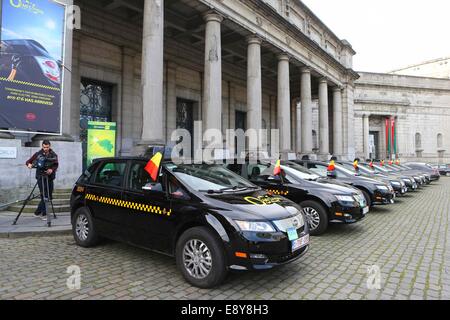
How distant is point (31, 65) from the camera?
328 inches

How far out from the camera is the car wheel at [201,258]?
12.2 ft

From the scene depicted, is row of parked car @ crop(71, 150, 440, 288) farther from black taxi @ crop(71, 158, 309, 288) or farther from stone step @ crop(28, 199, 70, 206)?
stone step @ crop(28, 199, 70, 206)

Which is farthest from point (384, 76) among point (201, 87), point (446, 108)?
point (201, 87)

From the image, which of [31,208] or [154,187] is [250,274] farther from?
[31,208]

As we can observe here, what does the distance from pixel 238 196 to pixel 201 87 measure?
16513mm

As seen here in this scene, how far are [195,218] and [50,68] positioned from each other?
24.1 feet

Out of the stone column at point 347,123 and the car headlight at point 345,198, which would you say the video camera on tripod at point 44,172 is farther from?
the stone column at point 347,123

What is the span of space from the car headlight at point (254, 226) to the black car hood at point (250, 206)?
0.05m

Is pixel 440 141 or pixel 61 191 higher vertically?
pixel 440 141

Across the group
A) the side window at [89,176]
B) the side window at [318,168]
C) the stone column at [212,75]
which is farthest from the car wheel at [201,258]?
the stone column at [212,75]

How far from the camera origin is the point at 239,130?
23.7m

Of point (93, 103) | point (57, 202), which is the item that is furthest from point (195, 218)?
point (93, 103)

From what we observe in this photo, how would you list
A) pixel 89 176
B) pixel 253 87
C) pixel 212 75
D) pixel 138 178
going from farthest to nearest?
1. pixel 253 87
2. pixel 212 75
3. pixel 89 176
4. pixel 138 178

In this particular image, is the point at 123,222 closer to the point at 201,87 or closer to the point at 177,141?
the point at 177,141
